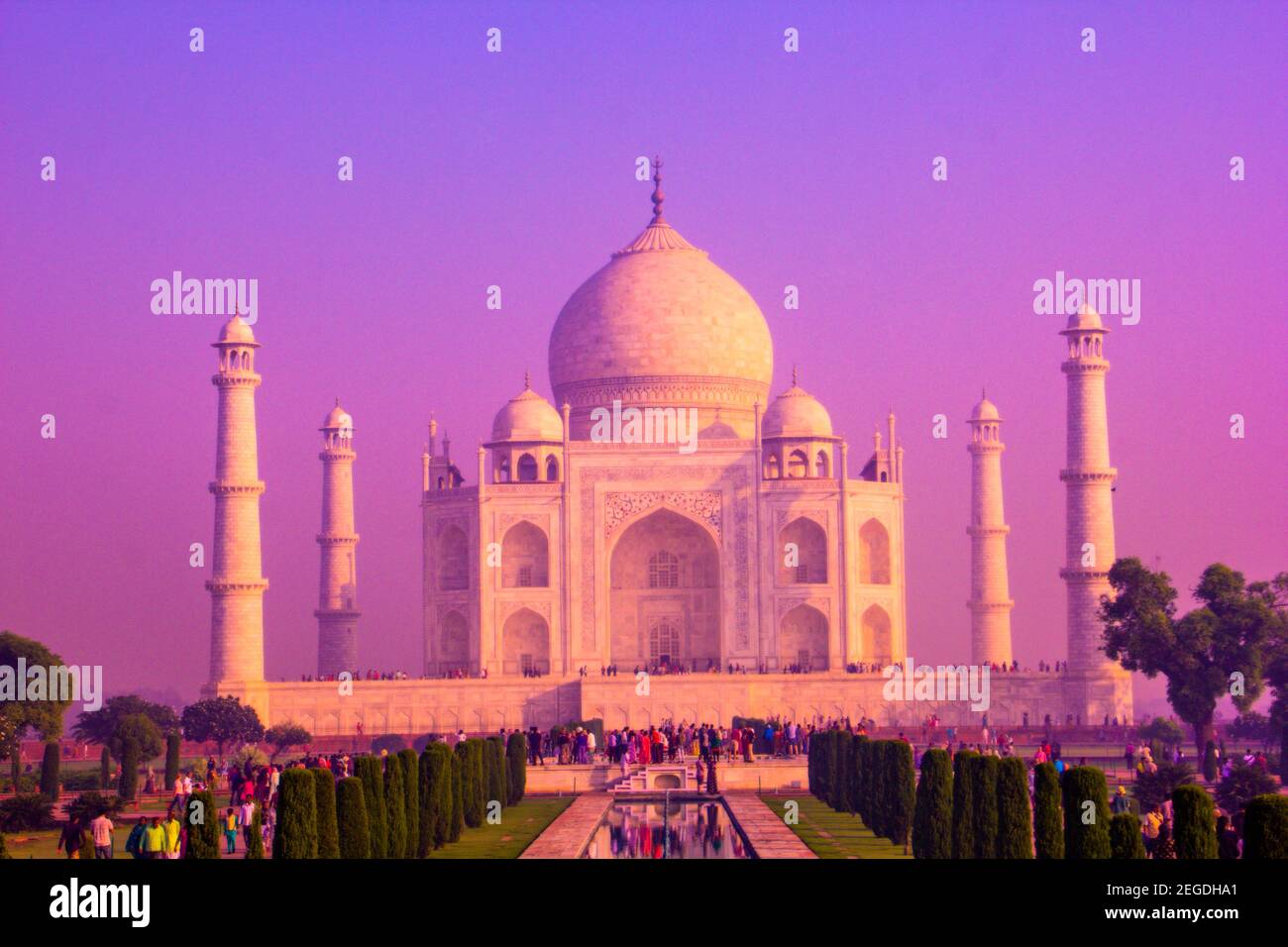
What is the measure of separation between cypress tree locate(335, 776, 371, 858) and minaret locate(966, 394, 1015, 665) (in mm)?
26641

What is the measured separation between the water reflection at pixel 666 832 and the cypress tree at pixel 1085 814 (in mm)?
4443

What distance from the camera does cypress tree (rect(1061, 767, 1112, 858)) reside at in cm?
1595

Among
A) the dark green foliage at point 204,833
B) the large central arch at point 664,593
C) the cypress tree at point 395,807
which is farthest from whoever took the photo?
the large central arch at point 664,593

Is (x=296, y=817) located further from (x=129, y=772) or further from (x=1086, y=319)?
(x=1086, y=319)

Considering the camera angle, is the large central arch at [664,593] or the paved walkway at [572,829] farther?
the large central arch at [664,593]

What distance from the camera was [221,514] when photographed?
128 ft

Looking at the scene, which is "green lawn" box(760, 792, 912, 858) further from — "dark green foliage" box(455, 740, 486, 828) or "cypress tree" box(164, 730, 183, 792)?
"cypress tree" box(164, 730, 183, 792)

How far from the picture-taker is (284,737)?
36750mm

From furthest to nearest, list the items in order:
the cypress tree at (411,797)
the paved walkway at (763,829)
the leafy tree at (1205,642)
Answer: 1. the leafy tree at (1205,642)
2. the cypress tree at (411,797)
3. the paved walkway at (763,829)

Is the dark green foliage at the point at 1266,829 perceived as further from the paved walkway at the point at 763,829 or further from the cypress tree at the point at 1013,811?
the paved walkway at the point at 763,829

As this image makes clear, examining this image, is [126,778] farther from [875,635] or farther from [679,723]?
[875,635]

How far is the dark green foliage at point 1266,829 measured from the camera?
525 inches

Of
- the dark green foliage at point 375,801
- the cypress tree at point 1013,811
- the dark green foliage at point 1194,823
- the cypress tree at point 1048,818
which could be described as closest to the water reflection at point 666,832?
the dark green foliage at point 375,801
